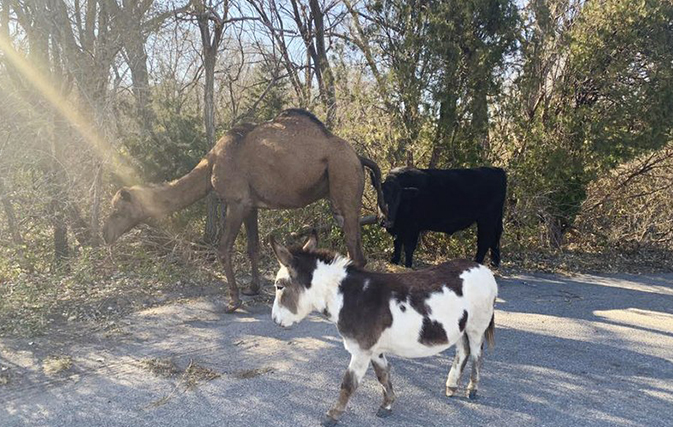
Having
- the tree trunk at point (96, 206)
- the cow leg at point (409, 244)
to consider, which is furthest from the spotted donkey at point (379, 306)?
the tree trunk at point (96, 206)

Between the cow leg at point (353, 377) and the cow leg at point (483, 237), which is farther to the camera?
the cow leg at point (483, 237)

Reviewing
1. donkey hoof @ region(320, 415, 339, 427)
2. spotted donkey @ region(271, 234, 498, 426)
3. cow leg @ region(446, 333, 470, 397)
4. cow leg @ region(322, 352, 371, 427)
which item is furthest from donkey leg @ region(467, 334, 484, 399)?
donkey hoof @ region(320, 415, 339, 427)

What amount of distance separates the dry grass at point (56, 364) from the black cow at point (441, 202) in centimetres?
447

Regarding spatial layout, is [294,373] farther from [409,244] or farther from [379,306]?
[409,244]

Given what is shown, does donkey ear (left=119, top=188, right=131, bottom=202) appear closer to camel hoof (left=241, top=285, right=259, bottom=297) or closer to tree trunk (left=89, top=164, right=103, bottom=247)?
tree trunk (left=89, top=164, right=103, bottom=247)

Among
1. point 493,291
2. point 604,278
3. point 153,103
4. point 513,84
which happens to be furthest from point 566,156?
point 153,103

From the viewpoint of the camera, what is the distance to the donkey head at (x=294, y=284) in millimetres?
3475

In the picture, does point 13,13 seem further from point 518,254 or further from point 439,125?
A: point 518,254

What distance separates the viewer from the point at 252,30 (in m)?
13.8

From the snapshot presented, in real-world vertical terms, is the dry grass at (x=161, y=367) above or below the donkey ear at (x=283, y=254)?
below

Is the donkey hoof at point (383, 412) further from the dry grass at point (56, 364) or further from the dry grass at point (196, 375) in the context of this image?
the dry grass at point (56, 364)

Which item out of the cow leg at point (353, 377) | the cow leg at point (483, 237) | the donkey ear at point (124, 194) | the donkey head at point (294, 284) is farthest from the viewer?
the cow leg at point (483, 237)

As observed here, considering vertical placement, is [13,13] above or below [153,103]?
above

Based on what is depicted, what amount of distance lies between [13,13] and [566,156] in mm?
9543
